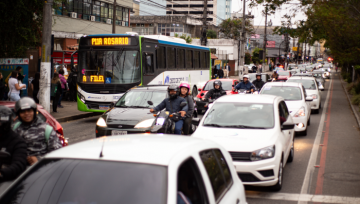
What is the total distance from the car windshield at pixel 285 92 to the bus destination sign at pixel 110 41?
227 inches

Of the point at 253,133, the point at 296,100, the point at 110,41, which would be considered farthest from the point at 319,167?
the point at 110,41

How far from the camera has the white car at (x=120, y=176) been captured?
287 cm

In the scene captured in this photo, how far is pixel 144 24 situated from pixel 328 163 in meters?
97.4

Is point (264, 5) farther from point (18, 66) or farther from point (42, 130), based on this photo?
point (42, 130)

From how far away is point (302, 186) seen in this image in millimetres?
7621

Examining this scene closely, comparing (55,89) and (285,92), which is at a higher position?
(285,92)

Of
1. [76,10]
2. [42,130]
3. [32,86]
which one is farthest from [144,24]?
[42,130]

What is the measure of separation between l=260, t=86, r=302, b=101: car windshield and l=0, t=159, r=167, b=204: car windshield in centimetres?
1188

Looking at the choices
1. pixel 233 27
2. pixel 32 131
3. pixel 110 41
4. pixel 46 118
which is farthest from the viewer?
pixel 233 27

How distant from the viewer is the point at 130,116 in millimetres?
10633

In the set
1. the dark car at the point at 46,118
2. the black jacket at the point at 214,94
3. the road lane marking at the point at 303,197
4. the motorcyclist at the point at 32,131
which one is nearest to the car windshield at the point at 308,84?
the black jacket at the point at 214,94

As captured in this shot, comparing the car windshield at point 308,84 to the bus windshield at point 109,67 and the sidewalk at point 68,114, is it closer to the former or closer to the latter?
the bus windshield at point 109,67

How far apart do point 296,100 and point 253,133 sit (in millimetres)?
7040

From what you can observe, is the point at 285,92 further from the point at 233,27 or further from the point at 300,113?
the point at 233,27
